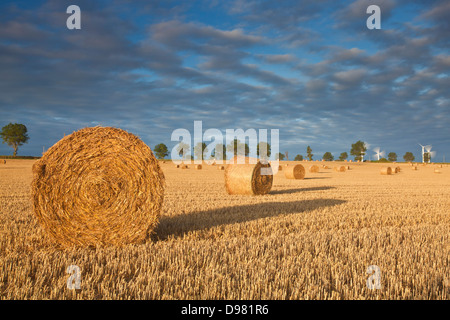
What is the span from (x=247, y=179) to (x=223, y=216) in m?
5.22

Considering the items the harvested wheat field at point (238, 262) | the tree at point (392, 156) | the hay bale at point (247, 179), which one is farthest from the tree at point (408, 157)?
the harvested wheat field at point (238, 262)

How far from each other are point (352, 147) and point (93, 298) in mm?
137556

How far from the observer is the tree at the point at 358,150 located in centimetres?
12390

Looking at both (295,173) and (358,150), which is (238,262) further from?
(358,150)

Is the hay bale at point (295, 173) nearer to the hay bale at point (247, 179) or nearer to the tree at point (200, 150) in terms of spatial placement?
the hay bale at point (247, 179)

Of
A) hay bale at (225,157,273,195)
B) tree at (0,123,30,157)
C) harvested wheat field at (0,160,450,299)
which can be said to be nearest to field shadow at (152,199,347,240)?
harvested wheat field at (0,160,450,299)

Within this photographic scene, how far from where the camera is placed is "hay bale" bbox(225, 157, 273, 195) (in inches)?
523

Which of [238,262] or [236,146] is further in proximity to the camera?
[236,146]

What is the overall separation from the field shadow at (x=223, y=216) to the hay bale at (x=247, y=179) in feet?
8.47

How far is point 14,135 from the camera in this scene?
88750 mm

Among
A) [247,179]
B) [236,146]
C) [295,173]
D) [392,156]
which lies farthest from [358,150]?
[247,179]

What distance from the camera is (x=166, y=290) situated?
11.9 feet
